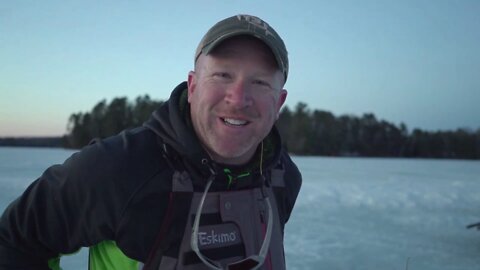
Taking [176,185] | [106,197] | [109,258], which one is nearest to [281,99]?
[176,185]

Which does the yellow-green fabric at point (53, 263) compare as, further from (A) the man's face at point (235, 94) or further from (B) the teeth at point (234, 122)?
(B) the teeth at point (234, 122)

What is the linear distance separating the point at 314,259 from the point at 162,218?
160 inches

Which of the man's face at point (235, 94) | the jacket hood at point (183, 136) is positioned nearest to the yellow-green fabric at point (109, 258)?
the jacket hood at point (183, 136)

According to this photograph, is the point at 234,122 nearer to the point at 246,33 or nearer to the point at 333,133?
the point at 246,33

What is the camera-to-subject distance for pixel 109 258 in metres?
1.54

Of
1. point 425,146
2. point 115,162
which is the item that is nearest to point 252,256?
point 115,162

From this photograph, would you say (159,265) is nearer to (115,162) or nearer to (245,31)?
(115,162)

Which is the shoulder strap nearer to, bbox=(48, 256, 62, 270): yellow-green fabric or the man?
the man

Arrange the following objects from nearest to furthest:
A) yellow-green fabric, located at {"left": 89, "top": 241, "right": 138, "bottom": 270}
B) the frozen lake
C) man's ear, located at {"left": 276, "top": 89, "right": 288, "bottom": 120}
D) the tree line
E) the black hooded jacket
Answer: the black hooded jacket, yellow-green fabric, located at {"left": 89, "top": 241, "right": 138, "bottom": 270}, man's ear, located at {"left": 276, "top": 89, "right": 288, "bottom": 120}, the frozen lake, the tree line

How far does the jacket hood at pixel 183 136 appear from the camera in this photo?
1.47 m

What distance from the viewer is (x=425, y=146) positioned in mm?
58375

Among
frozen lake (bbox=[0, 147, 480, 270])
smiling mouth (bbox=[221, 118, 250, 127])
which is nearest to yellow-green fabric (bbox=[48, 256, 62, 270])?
smiling mouth (bbox=[221, 118, 250, 127])

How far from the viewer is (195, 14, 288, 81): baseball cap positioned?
56.7 inches

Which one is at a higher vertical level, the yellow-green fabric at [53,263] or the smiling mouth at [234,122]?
the smiling mouth at [234,122]
